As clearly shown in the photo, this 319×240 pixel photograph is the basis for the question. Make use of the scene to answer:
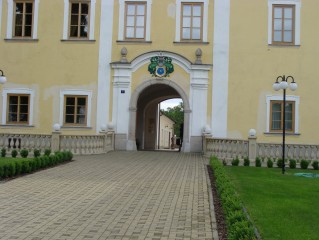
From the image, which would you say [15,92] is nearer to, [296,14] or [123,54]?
[123,54]

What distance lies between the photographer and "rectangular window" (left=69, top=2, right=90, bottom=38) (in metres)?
24.1

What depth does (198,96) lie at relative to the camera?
23.2 m

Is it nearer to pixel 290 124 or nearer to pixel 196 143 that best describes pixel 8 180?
pixel 196 143

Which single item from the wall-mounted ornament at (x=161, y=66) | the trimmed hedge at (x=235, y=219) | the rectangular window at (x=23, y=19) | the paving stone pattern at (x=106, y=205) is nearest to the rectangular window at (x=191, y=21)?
the wall-mounted ornament at (x=161, y=66)

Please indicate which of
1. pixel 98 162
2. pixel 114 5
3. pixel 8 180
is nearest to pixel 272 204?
pixel 8 180

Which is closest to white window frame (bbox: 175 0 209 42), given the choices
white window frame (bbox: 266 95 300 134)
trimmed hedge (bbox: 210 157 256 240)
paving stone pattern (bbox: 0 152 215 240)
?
white window frame (bbox: 266 95 300 134)

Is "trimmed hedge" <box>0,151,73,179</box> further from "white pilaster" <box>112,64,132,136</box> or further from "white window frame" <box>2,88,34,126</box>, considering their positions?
"white window frame" <box>2,88,34,126</box>

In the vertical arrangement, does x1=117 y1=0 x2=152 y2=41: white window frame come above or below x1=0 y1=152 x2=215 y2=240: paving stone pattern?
above

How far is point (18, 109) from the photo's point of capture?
2406 centimetres

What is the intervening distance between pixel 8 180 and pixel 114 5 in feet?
46.5

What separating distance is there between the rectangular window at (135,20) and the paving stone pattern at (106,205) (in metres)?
10.7

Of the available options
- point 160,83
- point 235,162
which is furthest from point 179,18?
point 235,162

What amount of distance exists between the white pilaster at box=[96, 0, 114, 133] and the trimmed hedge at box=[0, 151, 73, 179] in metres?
7.22

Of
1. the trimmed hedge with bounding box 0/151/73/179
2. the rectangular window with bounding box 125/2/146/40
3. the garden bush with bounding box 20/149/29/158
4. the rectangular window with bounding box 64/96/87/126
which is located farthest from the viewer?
the rectangular window with bounding box 64/96/87/126
